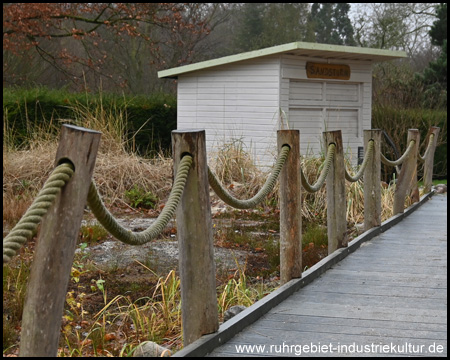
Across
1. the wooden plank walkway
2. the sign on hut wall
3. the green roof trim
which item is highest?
the green roof trim

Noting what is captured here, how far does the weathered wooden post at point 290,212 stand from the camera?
621cm

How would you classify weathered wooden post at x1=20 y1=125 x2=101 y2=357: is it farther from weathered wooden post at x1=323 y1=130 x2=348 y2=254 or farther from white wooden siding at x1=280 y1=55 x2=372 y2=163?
white wooden siding at x1=280 y1=55 x2=372 y2=163

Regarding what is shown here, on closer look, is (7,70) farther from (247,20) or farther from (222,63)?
(247,20)

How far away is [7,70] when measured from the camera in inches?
944

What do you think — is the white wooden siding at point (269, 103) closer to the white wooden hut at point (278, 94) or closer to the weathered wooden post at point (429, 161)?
the white wooden hut at point (278, 94)

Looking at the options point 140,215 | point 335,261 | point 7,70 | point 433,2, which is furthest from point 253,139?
point 433,2

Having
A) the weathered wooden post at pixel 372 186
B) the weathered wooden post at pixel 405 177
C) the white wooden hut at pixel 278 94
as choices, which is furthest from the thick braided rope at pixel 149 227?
the white wooden hut at pixel 278 94

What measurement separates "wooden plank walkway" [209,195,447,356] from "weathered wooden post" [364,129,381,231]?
121 cm

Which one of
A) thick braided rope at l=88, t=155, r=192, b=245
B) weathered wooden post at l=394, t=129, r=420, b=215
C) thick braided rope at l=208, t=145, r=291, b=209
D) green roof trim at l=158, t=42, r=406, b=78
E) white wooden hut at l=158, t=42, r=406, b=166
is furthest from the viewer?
white wooden hut at l=158, t=42, r=406, b=166

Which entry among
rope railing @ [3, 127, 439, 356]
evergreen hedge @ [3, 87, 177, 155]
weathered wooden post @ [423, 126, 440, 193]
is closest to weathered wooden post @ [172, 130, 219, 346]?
rope railing @ [3, 127, 439, 356]

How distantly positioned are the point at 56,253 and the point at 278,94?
1272 centimetres

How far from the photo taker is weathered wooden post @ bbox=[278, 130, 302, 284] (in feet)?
20.4

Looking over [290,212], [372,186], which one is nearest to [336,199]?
[290,212]

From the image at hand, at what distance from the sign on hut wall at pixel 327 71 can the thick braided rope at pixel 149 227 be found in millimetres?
12119
